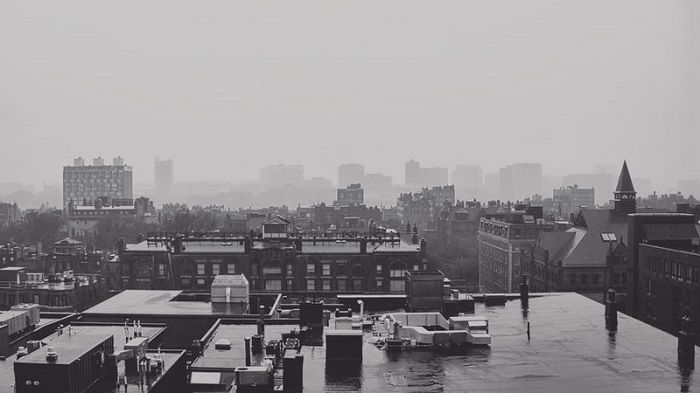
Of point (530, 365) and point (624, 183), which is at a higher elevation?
point (624, 183)

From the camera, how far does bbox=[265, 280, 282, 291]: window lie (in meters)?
79.6

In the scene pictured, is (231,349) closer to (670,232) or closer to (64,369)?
(64,369)

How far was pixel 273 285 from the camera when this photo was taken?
79875 millimetres

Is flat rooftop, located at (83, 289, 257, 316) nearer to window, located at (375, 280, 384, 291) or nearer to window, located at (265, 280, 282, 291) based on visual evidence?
window, located at (265, 280, 282, 291)

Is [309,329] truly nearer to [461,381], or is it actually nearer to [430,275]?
[430,275]

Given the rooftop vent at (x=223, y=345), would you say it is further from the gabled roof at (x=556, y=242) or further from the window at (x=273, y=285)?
the gabled roof at (x=556, y=242)

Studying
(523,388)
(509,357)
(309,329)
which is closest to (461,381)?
(523,388)

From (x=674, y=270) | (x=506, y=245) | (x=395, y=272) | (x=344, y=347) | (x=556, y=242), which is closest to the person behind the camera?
(x=344, y=347)

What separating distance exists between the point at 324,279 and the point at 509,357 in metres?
48.8

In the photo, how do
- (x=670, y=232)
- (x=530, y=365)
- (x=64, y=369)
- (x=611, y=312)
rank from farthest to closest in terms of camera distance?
(x=670, y=232), (x=611, y=312), (x=530, y=365), (x=64, y=369)

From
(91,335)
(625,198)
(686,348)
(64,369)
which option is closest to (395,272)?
(625,198)

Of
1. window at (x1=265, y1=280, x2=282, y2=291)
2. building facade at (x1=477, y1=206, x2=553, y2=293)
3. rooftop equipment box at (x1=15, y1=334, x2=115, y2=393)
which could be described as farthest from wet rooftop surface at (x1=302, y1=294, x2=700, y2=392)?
building facade at (x1=477, y1=206, x2=553, y2=293)

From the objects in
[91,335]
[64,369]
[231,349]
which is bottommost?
[231,349]

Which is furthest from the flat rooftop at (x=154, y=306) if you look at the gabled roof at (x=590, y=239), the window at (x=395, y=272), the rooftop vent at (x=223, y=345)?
the gabled roof at (x=590, y=239)
